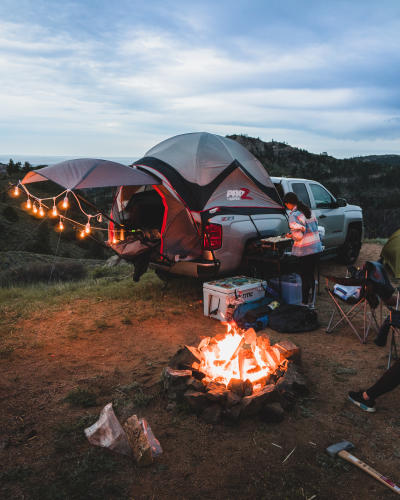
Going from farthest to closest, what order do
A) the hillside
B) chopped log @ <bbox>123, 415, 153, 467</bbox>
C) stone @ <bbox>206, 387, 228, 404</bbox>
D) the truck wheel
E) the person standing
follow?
the hillside, the truck wheel, the person standing, stone @ <bbox>206, 387, 228, 404</bbox>, chopped log @ <bbox>123, 415, 153, 467</bbox>

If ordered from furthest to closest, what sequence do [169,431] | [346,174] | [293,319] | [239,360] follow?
[346,174] → [293,319] → [239,360] → [169,431]

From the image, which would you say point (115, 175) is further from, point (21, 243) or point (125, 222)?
point (21, 243)

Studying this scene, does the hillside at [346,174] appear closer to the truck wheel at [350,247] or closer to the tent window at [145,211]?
the truck wheel at [350,247]

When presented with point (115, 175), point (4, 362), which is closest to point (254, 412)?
point (4, 362)

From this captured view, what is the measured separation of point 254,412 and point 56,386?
206 cm

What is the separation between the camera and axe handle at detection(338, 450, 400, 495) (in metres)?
2.49

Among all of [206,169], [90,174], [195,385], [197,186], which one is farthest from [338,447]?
[206,169]

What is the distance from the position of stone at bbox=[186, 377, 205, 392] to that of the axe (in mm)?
1159

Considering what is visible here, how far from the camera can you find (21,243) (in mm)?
29922

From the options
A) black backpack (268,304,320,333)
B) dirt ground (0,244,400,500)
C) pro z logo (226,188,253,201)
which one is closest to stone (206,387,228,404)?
dirt ground (0,244,400,500)

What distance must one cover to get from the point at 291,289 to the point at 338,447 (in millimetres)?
3407

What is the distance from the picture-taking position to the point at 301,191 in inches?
315

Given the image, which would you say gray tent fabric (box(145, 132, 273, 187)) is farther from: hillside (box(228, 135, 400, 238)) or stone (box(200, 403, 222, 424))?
hillside (box(228, 135, 400, 238))

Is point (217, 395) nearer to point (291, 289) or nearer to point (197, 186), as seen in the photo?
point (291, 289)
